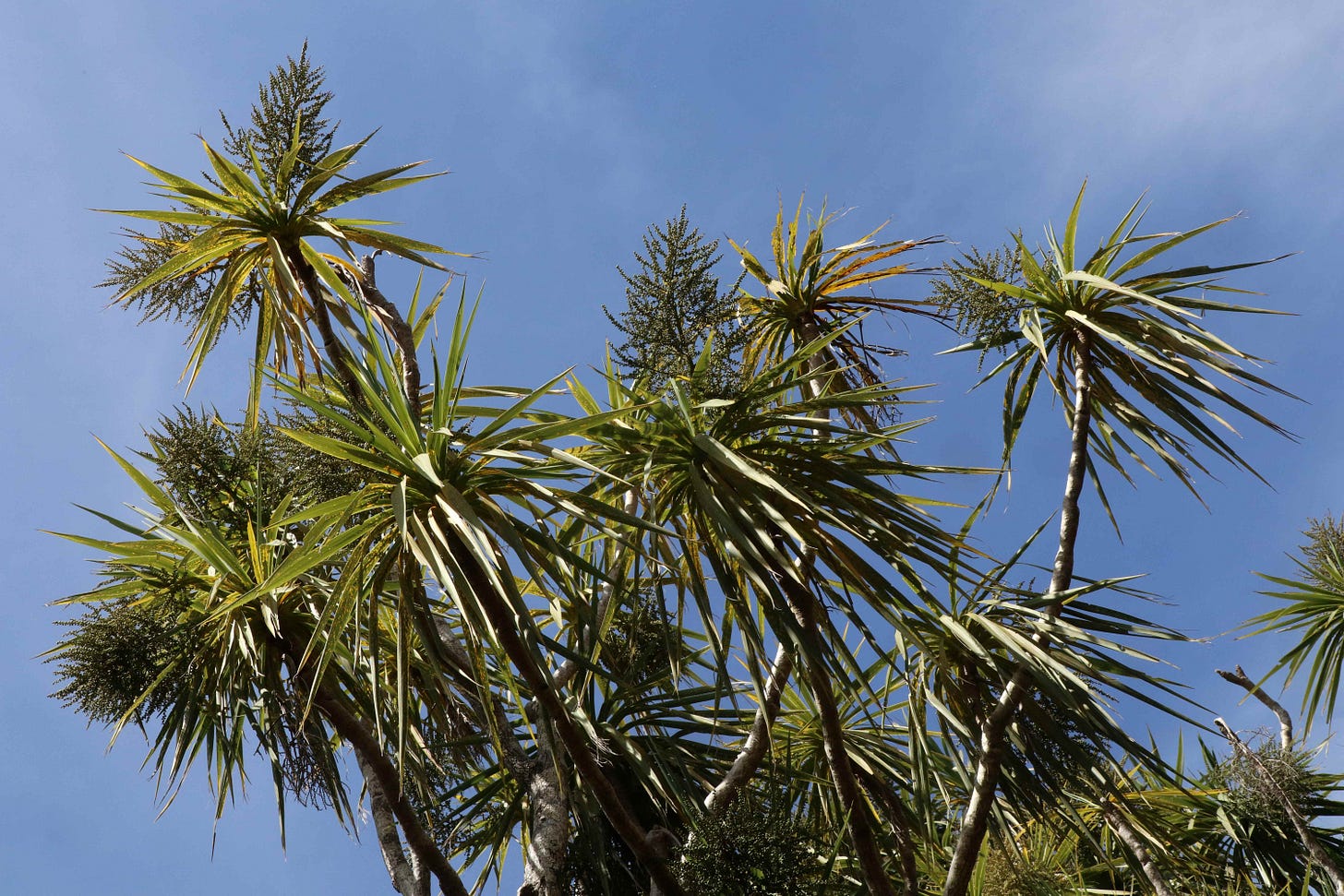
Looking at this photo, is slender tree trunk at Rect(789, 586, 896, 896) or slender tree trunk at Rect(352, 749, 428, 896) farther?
slender tree trunk at Rect(352, 749, 428, 896)

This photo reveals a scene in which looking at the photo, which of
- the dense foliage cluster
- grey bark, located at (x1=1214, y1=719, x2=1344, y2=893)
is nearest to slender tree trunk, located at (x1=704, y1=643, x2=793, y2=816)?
the dense foliage cluster

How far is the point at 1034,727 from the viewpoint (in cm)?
415

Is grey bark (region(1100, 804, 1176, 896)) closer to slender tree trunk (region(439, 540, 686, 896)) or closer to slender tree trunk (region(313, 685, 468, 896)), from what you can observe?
slender tree trunk (region(439, 540, 686, 896))

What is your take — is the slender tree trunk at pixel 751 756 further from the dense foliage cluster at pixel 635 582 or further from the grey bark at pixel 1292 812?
the grey bark at pixel 1292 812

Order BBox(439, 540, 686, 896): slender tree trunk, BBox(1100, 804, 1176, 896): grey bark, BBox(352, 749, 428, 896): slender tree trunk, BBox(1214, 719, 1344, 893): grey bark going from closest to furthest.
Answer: BBox(439, 540, 686, 896): slender tree trunk
BBox(352, 749, 428, 896): slender tree trunk
BBox(1100, 804, 1176, 896): grey bark
BBox(1214, 719, 1344, 893): grey bark

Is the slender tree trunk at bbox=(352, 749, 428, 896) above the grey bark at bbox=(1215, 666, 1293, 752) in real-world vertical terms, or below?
above

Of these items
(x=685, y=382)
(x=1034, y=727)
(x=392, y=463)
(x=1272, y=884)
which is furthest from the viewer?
(x=1272, y=884)

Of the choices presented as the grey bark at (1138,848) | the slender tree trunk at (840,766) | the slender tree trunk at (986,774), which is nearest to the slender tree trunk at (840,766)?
the slender tree trunk at (840,766)

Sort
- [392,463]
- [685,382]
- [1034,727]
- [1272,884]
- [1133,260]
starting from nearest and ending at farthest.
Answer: [392,463], [685,382], [1034,727], [1133,260], [1272,884]

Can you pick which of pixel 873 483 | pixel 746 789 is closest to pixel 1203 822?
pixel 746 789

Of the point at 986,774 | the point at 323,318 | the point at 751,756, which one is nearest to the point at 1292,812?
the point at 986,774

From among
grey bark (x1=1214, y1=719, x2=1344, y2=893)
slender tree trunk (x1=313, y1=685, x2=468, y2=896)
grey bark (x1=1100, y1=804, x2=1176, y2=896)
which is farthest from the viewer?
grey bark (x1=1214, y1=719, x2=1344, y2=893)

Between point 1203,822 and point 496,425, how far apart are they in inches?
202

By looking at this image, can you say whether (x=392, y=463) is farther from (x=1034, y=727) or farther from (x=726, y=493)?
(x=1034, y=727)
